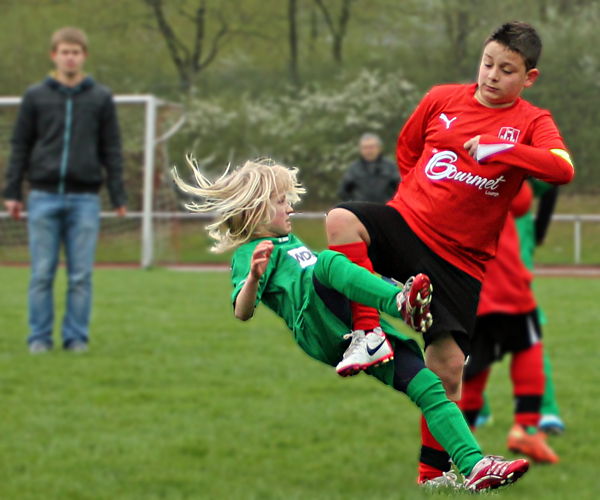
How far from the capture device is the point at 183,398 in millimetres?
16062

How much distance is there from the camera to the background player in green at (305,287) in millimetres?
1736

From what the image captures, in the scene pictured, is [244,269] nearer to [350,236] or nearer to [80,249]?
[350,236]

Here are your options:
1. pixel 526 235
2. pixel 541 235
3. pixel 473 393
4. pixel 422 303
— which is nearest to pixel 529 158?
pixel 422 303

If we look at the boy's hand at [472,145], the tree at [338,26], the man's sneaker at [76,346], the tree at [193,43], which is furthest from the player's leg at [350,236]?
the tree at [193,43]

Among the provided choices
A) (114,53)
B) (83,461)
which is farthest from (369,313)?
(114,53)

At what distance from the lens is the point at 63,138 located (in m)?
9.77

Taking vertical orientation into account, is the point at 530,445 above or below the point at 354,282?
below

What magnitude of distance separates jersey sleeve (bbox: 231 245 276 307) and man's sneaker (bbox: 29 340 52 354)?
13.2 m

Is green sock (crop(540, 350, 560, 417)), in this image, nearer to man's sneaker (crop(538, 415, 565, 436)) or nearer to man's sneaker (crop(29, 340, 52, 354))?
man's sneaker (crop(538, 415, 565, 436))

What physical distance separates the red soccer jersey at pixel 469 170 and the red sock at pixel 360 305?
11 cm

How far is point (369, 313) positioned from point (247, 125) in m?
32.2

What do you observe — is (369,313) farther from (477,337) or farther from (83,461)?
(83,461)

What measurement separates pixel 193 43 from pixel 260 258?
38456mm

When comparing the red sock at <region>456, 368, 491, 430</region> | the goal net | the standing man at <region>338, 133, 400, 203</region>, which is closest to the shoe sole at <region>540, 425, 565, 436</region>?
the red sock at <region>456, 368, 491, 430</region>
